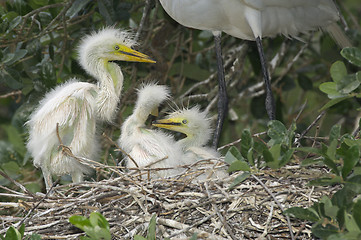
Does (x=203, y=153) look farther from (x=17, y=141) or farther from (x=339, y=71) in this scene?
(x=17, y=141)

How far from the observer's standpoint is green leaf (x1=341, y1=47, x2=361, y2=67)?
2.00 meters

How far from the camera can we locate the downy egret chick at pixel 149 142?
2748 millimetres

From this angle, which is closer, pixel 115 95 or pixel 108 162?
pixel 115 95

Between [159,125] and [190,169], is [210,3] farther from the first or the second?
[190,169]

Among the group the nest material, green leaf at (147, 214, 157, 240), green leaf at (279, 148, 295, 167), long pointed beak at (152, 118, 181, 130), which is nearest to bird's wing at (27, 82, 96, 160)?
the nest material

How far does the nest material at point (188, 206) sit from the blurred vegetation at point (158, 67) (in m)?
0.68

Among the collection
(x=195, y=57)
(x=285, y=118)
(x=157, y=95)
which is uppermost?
(x=157, y=95)

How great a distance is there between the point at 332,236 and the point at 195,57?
241 centimetres

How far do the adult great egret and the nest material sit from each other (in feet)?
2.88

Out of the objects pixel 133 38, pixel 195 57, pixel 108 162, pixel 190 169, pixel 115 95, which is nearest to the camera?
pixel 190 169

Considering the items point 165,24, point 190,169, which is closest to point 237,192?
point 190,169

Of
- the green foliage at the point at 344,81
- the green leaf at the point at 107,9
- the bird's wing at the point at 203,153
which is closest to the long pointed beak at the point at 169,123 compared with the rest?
the bird's wing at the point at 203,153

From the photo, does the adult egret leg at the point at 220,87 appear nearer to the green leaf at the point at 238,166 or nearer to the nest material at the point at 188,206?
the nest material at the point at 188,206

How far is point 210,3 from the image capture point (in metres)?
3.02
